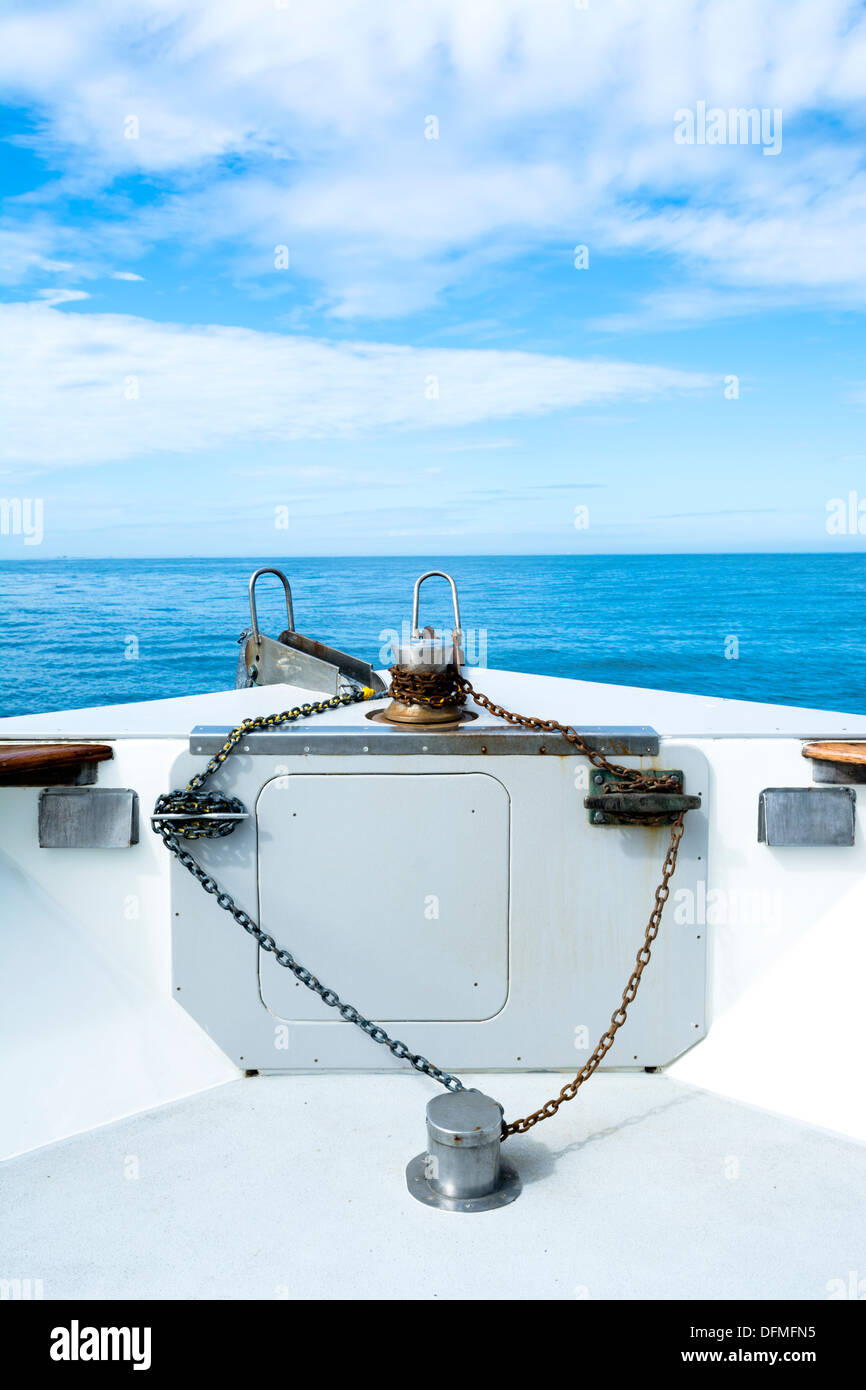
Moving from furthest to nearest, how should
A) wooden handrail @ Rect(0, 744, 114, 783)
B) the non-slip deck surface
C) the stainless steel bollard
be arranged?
wooden handrail @ Rect(0, 744, 114, 783) → the stainless steel bollard → the non-slip deck surface

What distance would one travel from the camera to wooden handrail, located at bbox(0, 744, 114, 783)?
2.55 m

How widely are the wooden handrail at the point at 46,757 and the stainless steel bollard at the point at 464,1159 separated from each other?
4.13 feet

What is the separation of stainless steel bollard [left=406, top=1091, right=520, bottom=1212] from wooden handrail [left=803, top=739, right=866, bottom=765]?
122 centimetres

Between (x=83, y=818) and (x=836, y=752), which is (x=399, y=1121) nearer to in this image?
(x=83, y=818)

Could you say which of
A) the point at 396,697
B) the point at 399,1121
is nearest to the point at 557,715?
the point at 396,697

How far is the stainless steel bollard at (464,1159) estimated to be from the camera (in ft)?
7.07

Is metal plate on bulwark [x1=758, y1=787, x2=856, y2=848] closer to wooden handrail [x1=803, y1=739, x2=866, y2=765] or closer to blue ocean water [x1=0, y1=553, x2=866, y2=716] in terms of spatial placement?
wooden handrail [x1=803, y1=739, x2=866, y2=765]

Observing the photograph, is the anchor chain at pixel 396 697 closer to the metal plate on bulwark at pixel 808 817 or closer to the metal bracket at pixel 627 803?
the metal bracket at pixel 627 803

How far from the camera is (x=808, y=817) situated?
2713 mm

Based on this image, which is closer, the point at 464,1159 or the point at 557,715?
the point at 464,1159

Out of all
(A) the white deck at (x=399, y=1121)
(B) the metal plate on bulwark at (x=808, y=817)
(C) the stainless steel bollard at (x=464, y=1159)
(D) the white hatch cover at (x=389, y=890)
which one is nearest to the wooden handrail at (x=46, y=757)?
(A) the white deck at (x=399, y=1121)

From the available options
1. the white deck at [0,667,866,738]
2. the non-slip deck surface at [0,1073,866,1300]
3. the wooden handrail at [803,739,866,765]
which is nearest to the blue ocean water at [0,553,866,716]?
the white deck at [0,667,866,738]

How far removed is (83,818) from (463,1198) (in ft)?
4.51
